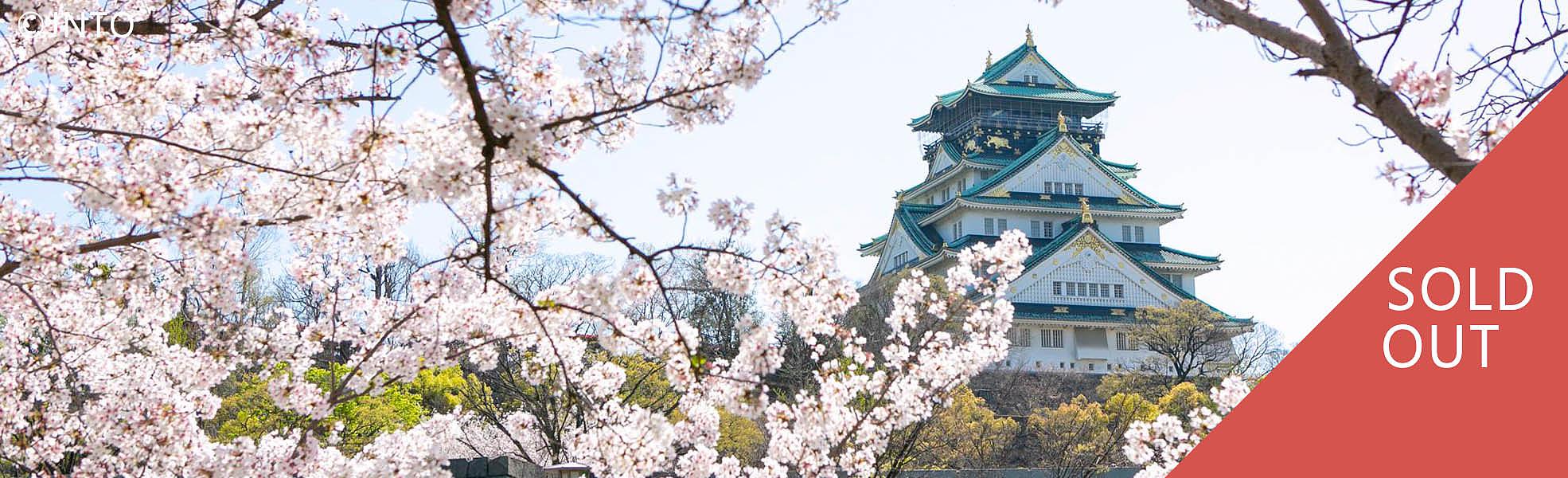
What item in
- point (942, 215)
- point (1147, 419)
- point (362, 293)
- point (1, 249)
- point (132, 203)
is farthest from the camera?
point (942, 215)

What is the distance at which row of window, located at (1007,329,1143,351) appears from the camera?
3809 centimetres

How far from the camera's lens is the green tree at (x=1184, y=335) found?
30.2m

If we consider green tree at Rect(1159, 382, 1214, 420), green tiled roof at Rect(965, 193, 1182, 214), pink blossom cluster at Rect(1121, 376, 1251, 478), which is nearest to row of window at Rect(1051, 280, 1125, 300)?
green tiled roof at Rect(965, 193, 1182, 214)

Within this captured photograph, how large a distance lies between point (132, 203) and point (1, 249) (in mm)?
911

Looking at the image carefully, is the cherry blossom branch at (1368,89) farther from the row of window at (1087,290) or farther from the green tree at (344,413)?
the row of window at (1087,290)

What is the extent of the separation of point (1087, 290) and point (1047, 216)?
115 inches

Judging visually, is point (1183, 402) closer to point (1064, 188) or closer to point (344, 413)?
point (344, 413)

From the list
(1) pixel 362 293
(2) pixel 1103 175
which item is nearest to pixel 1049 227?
(2) pixel 1103 175

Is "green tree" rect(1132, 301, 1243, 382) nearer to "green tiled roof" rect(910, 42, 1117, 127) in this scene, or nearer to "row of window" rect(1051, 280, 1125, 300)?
"row of window" rect(1051, 280, 1125, 300)

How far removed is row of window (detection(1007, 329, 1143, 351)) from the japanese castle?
3 cm

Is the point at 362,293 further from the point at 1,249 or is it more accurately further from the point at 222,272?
the point at 1,249

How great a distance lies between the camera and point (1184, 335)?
30594mm

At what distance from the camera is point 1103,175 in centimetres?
4094

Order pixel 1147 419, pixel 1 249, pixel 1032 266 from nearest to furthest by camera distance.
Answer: pixel 1 249, pixel 1147 419, pixel 1032 266
